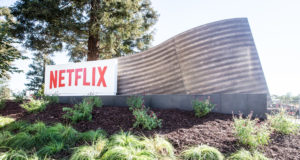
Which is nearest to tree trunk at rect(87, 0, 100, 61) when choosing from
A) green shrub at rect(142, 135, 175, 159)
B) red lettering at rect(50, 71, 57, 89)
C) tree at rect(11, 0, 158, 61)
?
tree at rect(11, 0, 158, 61)

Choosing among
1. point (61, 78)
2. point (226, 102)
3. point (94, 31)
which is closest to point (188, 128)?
point (226, 102)

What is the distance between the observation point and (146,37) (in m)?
13.2

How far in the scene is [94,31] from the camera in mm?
9359

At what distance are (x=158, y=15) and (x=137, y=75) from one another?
23.8 ft

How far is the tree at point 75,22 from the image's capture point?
916 cm

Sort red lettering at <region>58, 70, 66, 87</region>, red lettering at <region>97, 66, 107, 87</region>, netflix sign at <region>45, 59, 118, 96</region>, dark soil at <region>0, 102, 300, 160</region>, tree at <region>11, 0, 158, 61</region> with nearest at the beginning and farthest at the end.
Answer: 1. dark soil at <region>0, 102, 300, 160</region>
2. netflix sign at <region>45, 59, 118, 96</region>
3. red lettering at <region>97, 66, 107, 87</region>
4. red lettering at <region>58, 70, 66, 87</region>
5. tree at <region>11, 0, 158, 61</region>

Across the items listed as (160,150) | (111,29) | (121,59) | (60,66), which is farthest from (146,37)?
(160,150)

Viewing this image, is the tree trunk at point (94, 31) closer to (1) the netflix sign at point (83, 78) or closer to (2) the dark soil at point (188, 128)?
(1) the netflix sign at point (83, 78)

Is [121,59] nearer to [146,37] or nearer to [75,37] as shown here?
[75,37]

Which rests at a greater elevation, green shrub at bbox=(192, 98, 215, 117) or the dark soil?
green shrub at bbox=(192, 98, 215, 117)

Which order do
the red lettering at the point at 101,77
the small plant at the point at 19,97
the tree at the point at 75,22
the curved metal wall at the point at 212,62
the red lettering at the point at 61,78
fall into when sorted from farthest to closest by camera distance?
the tree at the point at 75,22
the red lettering at the point at 61,78
the small plant at the point at 19,97
the red lettering at the point at 101,77
the curved metal wall at the point at 212,62

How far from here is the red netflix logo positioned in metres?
7.41

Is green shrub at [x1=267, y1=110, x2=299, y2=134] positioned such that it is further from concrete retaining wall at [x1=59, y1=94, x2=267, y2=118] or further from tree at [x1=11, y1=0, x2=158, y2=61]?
tree at [x1=11, y1=0, x2=158, y2=61]

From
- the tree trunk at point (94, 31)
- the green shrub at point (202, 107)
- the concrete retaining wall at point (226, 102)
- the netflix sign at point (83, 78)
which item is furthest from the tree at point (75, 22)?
the green shrub at point (202, 107)
